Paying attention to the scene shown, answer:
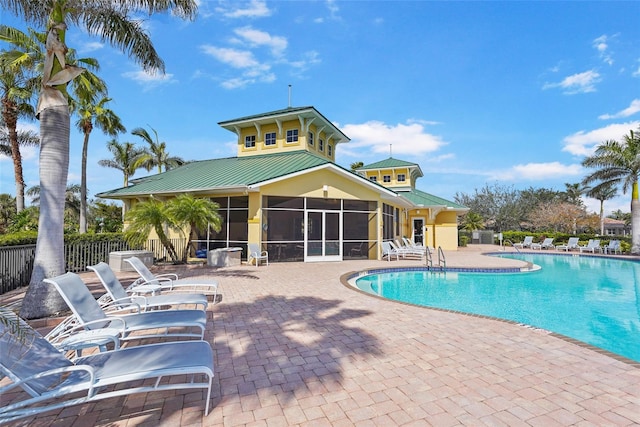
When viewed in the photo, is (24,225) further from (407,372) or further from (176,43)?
(407,372)

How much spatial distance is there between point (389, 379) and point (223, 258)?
11.7 meters

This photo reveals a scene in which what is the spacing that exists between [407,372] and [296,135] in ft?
57.8

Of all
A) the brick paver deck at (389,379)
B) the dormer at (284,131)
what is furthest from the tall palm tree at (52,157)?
the dormer at (284,131)

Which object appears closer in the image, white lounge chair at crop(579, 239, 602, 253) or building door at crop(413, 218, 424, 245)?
white lounge chair at crop(579, 239, 602, 253)

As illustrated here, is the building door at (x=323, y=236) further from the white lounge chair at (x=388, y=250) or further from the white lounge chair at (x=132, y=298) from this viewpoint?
the white lounge chair at (x=132, y=298)

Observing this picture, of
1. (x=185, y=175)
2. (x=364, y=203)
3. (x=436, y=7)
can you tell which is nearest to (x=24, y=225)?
(x=185, y=175)

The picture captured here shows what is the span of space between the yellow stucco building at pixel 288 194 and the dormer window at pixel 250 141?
7 centimetres

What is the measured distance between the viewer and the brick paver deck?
9.93 feet

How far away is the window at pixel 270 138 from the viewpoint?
2076 cm

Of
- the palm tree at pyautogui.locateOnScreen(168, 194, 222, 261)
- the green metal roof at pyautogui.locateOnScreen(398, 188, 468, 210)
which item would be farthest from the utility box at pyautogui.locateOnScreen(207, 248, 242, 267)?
the green metal roof at pyautogui.locateOnScreen(398, 188, 468, 210)

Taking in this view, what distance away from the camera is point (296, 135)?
19.9 meters

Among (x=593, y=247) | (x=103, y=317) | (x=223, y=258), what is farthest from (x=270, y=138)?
(x=593, y=247)

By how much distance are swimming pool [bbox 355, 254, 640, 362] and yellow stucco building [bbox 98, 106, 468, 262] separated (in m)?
3.81

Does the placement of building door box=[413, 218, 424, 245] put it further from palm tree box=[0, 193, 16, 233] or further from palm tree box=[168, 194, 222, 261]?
palm tree box=[0, 193, 16, 233]
